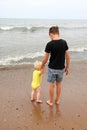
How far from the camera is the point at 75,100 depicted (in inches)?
253

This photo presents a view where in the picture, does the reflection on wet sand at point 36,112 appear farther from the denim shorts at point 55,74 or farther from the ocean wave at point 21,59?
the ocean wave at point 21,59

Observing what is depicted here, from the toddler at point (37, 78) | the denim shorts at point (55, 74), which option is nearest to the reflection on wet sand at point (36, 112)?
the toddler at point (37, 78)

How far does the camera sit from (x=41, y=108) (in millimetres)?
5922

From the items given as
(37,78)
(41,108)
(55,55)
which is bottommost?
(41,108)

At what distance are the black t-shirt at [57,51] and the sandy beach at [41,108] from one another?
0.91 m

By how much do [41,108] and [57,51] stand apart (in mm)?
1228

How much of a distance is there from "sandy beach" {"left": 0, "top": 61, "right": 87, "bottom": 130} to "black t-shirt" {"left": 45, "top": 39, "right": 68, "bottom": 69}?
2.99ft

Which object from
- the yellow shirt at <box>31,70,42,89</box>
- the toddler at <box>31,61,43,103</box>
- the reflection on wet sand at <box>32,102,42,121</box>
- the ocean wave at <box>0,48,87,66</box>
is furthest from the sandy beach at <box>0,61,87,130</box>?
the ocean wave at <box>0,48,87,66</box>

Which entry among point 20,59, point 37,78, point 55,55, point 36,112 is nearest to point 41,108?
point 36,112

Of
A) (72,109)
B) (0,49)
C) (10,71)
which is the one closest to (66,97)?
(72,109)

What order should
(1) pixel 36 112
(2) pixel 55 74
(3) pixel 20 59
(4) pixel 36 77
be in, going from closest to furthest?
(1) pixel 36 112, (2) pixel 55 74, (4) pixel 36 77, (3) pixel 20 59

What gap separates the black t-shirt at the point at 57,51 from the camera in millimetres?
5652

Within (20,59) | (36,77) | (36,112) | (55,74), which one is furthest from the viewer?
(20,59)

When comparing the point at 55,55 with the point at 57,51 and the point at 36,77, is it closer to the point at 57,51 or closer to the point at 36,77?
the point at 57,51
